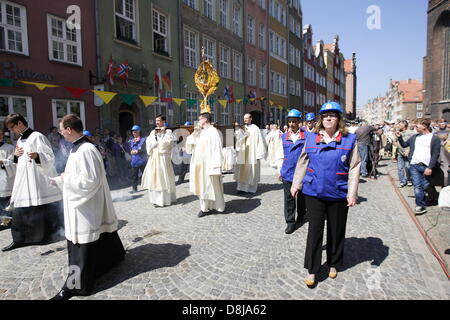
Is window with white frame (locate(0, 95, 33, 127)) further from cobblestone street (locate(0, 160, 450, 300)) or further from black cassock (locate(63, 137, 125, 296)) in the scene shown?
black cassock (locate(63, 137, 125, 296))

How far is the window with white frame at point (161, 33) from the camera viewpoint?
1491 cm

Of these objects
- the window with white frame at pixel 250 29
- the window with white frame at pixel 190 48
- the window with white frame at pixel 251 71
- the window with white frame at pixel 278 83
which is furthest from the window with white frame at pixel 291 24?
the window with white frame at pixel 190 48

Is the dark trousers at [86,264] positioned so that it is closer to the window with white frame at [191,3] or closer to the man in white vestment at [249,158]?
the man in white vestment at [249,158]

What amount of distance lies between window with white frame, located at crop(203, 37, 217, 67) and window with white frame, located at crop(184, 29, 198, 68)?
1.11 metres

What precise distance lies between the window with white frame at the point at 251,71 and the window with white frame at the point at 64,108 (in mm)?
15930

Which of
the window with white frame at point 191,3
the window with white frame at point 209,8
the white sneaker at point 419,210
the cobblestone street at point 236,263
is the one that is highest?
the window with white frame at point 209,8

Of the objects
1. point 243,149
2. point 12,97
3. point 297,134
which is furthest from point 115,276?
point 12,97

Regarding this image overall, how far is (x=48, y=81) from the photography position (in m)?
9.98

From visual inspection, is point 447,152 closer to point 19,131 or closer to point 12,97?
point 19,131

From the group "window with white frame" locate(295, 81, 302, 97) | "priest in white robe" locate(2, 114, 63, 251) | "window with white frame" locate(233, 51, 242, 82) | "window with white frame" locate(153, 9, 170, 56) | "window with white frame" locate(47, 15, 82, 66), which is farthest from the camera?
"window with white frame" locate(295, 81, 302, 97)

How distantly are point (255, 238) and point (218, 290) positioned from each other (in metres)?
1.56

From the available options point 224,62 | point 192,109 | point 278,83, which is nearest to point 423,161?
point 192,109

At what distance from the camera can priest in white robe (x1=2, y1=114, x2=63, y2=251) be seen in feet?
14.4

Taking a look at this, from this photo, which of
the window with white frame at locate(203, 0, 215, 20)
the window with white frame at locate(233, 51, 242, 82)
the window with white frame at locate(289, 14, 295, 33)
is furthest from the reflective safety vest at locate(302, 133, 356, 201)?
the window with white frame at locate(289, 14, 295, 33)
